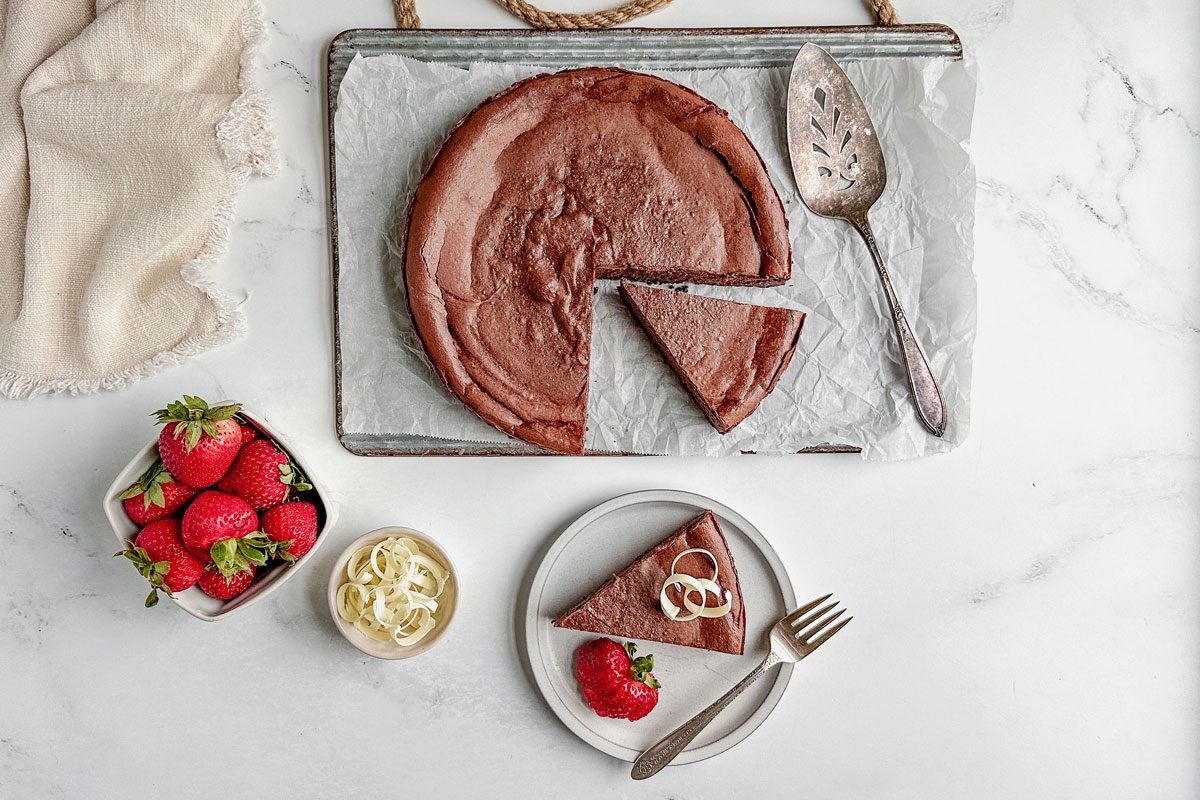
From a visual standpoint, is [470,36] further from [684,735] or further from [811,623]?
[684,735]

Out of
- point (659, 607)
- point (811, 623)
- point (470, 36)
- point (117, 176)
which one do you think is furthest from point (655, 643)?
point (117, 176)

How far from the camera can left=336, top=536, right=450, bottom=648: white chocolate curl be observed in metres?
2.18

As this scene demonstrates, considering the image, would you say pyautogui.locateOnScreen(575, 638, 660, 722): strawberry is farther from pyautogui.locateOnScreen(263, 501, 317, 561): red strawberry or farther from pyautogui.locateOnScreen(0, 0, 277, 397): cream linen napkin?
pyautogui.locateOnScreen(0, 0, 277, 397): cream linen napkin

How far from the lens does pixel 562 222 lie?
2.15 meters

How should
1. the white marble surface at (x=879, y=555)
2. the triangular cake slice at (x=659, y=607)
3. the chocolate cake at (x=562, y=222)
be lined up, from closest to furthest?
the chocolate cake at (x=562, y=222) → the triangular cake slice at (x=659, y=607) → the white marble surface at (x=879, y=555)

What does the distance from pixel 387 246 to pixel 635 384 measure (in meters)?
0.86

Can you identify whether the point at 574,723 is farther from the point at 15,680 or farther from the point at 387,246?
the point at 15,680

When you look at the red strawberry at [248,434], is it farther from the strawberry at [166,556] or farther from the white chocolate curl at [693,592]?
the white chocolate curl at [693,592]

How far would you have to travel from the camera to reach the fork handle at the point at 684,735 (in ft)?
7.45

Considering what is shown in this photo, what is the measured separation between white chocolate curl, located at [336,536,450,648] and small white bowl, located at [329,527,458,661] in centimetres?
1

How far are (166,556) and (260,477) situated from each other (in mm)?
338

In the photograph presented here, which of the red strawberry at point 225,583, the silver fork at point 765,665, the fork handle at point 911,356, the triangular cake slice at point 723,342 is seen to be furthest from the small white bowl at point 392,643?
the fork handle at point 911,356

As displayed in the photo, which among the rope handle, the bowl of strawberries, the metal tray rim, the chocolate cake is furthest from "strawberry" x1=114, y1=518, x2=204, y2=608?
the rope handle

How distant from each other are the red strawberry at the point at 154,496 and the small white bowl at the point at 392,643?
466 mm
